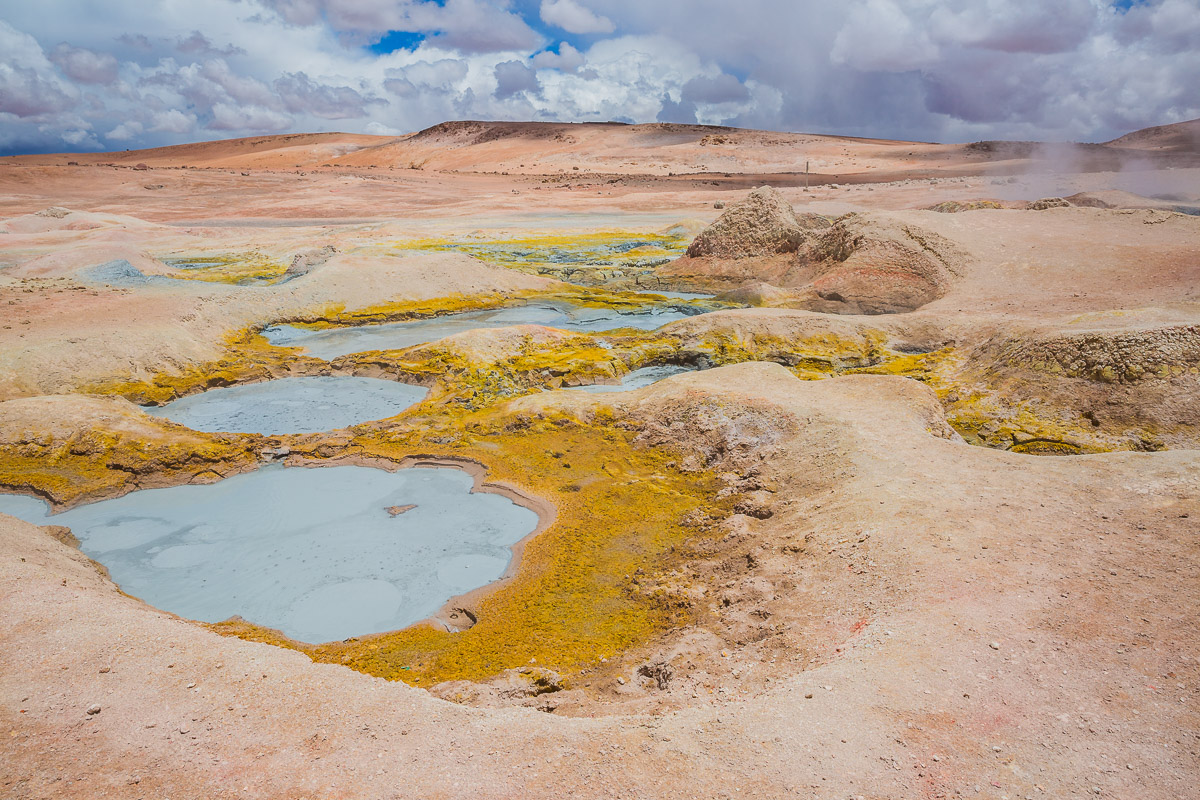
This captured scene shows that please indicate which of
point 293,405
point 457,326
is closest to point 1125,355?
point 293,405

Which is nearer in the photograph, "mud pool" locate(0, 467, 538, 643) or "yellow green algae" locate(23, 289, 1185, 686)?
"yellow green algae" locate(23, 289, 1185, 686)

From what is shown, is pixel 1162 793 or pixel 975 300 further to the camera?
pixel 975 300

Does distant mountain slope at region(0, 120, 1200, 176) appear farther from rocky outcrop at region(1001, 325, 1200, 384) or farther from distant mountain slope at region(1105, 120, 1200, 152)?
rocky outcrop at region(1001, 325, 1200, 384)

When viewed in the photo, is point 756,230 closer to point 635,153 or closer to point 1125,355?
point 1125,355

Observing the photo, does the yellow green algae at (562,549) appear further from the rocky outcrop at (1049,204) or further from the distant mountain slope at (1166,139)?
the distant mountain slope at (1166,139)

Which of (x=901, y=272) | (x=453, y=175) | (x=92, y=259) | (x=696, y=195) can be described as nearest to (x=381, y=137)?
(x=453, y=175)

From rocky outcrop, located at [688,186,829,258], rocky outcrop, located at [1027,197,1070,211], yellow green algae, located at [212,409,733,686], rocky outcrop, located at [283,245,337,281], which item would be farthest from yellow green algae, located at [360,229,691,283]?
yellow green algae, located at [212,409,733,686]

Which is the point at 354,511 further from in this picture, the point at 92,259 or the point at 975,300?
the point at 92,259
